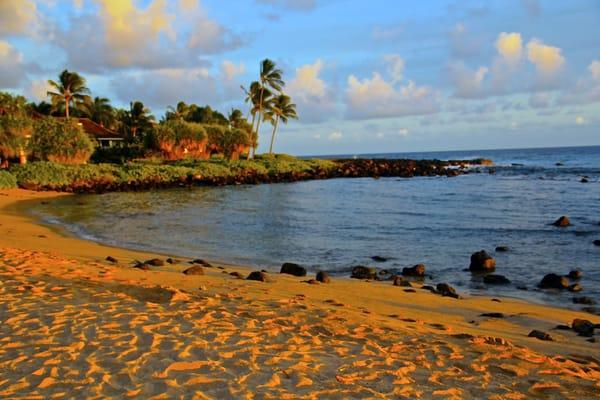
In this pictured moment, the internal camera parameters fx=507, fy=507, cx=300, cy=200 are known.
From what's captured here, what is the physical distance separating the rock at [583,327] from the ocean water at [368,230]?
81.0 inches

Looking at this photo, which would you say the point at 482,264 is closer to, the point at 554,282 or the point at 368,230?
the point at 554,282

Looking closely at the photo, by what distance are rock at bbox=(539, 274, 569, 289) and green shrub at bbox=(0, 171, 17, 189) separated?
31.0 m

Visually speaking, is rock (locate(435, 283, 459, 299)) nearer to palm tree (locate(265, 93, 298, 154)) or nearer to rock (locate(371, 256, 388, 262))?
rock (locate(371, 256, 388, 262))

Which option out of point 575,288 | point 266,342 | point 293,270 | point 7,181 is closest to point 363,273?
point 293,270

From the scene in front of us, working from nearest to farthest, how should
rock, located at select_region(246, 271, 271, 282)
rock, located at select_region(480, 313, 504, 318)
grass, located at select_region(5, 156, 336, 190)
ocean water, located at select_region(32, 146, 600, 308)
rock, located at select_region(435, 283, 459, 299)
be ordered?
1. rock, located at select_region(480, 313, 504, 318)
2. rock, located at select_region(435, 283, 459, 299)
3. rock, located at select_region(246, 271, 271, 282)
4. ocean water, located at select_region(32, 146, 600, 308)
5. grass, located at select_region(5, 156, 336, 190)

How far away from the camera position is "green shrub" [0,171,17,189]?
31.2 metres

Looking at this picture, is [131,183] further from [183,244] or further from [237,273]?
[237,273]

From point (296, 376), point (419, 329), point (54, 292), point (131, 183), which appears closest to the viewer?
point (296, 376)

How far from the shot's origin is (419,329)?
6.93 meters

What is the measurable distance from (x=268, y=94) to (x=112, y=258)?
1896 inches

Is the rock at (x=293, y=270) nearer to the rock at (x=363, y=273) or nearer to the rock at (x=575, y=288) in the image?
the rock at (x=363, y=273)

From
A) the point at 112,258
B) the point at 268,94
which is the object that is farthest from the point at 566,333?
the point at 268,94

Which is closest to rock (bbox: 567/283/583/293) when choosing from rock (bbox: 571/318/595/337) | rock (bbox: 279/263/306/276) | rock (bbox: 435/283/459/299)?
rock (bbox: 435/283/459/299)

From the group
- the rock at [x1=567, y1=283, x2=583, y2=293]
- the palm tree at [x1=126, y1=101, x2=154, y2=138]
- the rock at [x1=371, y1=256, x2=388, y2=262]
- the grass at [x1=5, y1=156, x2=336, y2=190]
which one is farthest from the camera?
the palm tree at [x1=126, y1=101, x2=154, y2=138]
